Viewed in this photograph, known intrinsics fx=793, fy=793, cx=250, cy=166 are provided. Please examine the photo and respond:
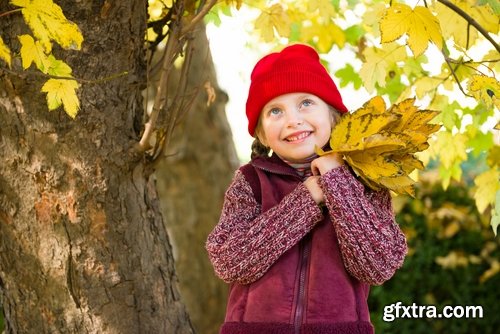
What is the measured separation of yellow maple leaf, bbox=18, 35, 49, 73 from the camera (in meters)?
2.16

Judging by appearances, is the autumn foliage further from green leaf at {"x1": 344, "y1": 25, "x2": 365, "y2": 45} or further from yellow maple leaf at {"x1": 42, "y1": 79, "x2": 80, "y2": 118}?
yellow maple leaf at {"x1": 42, "y1": 79, "x2": 80, "y2": 118}

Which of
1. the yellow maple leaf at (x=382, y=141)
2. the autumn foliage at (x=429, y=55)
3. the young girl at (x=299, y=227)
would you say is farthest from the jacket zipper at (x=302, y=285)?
the autumn foliage at (x=429, y=55)

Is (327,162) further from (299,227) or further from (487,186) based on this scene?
(487,186)

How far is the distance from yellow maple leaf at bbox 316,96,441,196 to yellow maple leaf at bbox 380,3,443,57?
6.8 inches

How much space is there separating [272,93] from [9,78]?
87 cm

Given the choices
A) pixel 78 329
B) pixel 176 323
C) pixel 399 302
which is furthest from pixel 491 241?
pixel 78 329

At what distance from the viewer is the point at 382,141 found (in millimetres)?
2156

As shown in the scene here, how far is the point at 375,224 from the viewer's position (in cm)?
215

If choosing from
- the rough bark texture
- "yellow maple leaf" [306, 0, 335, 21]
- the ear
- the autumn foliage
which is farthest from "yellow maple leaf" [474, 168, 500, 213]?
the rough bark texture

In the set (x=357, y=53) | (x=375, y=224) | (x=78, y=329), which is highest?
(x=357, y=53)

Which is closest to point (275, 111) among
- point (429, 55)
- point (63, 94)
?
point (63, 94)

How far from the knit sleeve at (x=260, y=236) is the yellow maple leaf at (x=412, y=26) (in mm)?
499

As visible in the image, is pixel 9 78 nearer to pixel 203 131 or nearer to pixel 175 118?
pixel 175 118

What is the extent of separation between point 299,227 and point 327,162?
20 centimetres
